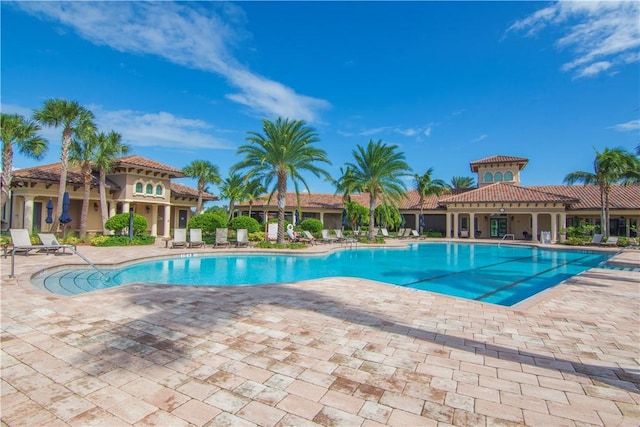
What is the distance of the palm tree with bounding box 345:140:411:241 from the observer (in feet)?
83.6

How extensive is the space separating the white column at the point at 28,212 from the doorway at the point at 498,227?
3866cm

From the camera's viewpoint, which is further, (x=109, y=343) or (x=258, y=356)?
(x=109, y=343)

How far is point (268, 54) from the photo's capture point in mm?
18469

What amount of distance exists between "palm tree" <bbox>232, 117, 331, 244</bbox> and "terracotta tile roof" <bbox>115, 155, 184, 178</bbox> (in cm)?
898

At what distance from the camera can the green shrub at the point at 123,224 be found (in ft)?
64.6

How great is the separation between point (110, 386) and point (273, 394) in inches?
62.5

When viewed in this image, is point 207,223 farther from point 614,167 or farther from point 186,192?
point 614,167

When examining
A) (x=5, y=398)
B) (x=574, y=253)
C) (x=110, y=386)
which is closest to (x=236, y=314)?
(x=110, y=386)

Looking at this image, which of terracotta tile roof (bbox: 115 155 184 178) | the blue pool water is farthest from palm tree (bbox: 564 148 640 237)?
terracotta tile roof (bbox: 115 155 184 178)

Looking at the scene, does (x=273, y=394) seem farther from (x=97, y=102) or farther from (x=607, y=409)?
(x=97, y=102)

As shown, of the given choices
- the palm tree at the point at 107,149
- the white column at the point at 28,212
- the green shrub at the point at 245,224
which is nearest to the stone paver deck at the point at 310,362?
the palm tree at the point at 107,149

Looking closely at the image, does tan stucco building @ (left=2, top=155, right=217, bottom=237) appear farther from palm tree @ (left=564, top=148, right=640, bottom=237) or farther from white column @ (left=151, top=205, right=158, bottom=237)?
palm tree @ (left=564, top=148, right=640, bottom=237)

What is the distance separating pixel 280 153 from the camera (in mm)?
19219

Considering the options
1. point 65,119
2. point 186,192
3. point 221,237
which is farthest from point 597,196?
point 65,119
